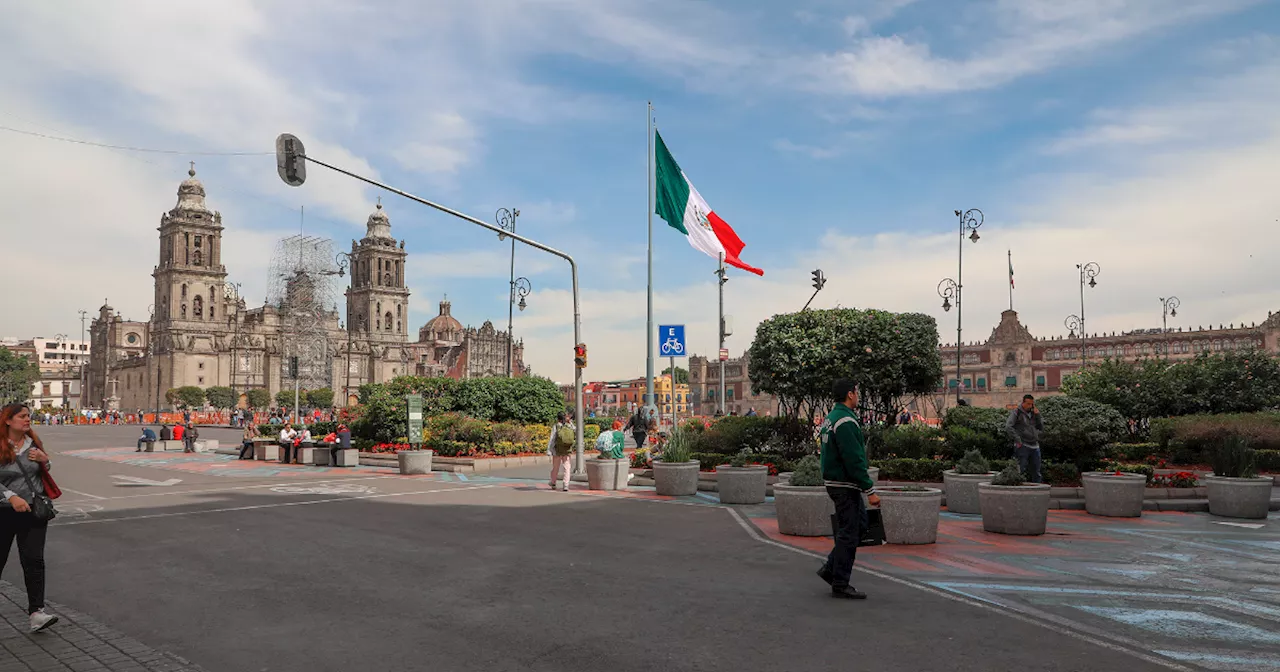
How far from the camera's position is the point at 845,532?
23.4 feet

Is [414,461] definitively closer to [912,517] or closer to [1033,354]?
[912,517]

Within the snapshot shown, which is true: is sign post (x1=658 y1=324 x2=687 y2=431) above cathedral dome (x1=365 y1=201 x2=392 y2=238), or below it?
below

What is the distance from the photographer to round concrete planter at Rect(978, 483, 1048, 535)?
1048 cm

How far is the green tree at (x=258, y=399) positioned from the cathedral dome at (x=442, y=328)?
39665mm

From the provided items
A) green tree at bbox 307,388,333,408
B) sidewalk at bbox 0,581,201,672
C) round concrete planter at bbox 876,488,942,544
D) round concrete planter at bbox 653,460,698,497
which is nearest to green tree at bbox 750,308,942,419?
round concrete planter at bbox 653,460,698,497

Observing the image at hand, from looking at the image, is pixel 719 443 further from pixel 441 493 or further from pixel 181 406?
pixel 181 406

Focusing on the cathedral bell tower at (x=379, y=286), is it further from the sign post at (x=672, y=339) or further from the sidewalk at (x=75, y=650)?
the sidewalk at (x=75, y=650)

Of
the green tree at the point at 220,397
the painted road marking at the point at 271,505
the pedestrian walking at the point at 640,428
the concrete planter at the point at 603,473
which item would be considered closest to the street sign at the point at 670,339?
the concrete planter at the point at 603,473

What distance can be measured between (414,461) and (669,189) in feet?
32.5

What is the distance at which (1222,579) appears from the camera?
808 cm

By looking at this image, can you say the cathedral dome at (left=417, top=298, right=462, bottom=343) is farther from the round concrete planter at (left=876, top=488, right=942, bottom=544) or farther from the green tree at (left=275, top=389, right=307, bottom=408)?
the round concrete planter at (left=876, top=488, right=942, bottom=544)

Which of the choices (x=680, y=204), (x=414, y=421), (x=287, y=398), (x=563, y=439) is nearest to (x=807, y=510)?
(x=563, y=439)

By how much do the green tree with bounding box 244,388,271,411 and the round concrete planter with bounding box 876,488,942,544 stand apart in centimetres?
10377

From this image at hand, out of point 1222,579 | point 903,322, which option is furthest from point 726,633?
point 903,322
